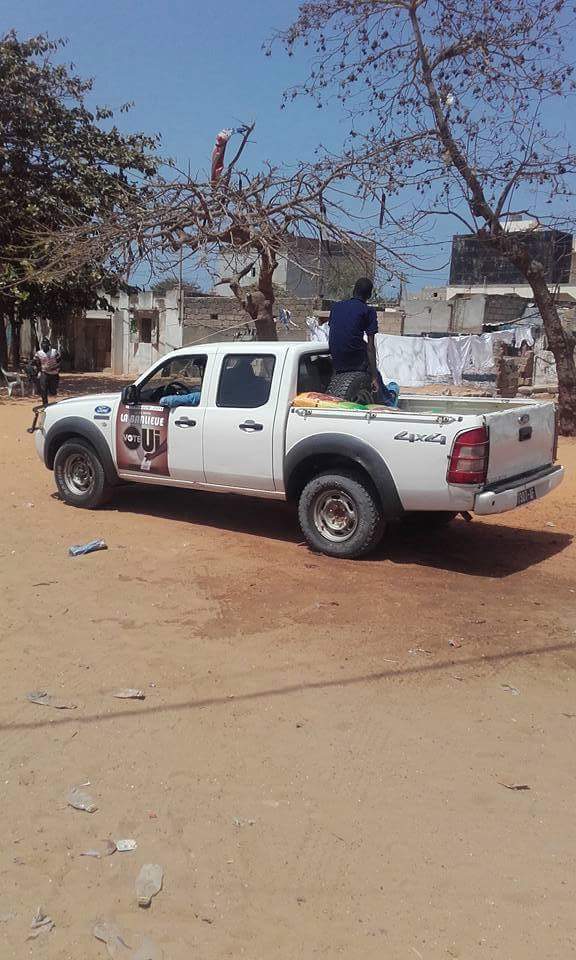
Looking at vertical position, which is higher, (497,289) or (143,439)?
(497,289)

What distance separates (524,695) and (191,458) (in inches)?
165

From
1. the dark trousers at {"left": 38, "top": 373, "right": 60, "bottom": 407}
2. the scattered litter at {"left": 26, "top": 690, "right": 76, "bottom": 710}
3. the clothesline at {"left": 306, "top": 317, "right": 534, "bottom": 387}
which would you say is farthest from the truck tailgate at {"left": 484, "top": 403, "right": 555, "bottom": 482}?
the clothesline at {"left": 306, "top": 317, "right": 534, "bottom": 387}

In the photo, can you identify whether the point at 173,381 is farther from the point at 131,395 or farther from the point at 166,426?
the point at 166,426

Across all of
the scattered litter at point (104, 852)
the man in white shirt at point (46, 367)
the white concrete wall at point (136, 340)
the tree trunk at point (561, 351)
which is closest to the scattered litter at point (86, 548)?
the scattered litter at point (104, 852)

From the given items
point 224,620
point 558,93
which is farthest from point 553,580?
point 558,93

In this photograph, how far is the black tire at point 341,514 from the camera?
7.02 m

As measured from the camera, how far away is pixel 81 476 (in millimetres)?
9172

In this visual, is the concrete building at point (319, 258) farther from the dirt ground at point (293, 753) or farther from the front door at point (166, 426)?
the dirt ground at point (293, 753)

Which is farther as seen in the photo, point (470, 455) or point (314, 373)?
point (314, 373)

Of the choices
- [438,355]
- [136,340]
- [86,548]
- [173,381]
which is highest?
[136,340]

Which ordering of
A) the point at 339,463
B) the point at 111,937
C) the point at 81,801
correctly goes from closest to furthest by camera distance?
the point at 111,937, the point at 81,801, the point at 339,463

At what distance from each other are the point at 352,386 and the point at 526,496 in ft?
6.08

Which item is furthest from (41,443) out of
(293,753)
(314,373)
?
(293,753)

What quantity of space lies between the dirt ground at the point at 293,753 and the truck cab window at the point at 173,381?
70.8 inches
